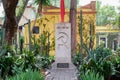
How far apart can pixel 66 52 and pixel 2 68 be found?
5823mm

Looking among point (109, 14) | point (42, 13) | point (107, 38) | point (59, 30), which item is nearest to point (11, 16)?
point (59, 30)

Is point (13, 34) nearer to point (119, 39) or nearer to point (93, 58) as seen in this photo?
point (93, 58)

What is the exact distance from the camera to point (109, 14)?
3325cm

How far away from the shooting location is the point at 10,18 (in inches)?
396

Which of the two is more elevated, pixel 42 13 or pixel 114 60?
pixel 42 13

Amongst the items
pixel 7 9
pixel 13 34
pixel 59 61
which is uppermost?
pixel 7 9

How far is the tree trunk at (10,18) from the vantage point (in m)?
9.12

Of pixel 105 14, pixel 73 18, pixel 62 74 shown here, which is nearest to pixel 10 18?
pixel 62 74

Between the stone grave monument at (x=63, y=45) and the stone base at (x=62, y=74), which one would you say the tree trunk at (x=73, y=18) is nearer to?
the stone grave monument at (x=63, y=45)

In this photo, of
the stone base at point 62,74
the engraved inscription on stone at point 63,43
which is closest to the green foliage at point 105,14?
the engraved inscription on stone at point 63,43

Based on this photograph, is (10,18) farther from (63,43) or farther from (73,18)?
(73,18)

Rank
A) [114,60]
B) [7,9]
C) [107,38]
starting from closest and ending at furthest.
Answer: [114,60] < [7,9] < [107,38]

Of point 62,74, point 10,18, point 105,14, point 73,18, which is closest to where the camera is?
point 62,74

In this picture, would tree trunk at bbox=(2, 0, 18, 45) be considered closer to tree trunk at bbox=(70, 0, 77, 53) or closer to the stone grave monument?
the stone grave monument
